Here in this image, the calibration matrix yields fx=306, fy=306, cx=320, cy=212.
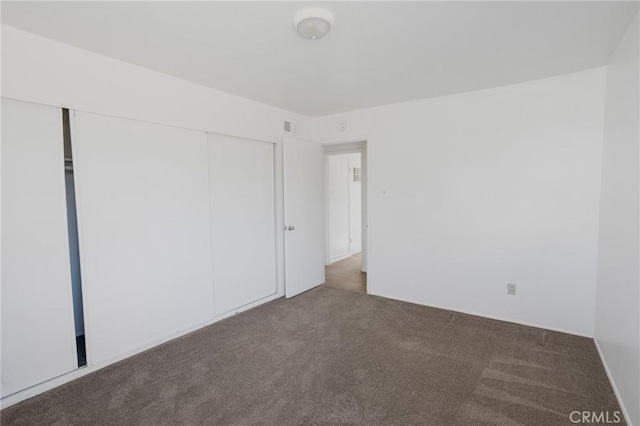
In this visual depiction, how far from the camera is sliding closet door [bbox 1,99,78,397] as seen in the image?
1999mm

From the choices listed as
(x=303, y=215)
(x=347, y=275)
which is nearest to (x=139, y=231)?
(x=303, y=215)

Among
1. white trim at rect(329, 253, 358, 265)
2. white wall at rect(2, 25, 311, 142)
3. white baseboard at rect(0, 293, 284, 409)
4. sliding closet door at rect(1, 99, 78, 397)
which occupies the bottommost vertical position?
white baseboard at rect(0, 293, 284, 409)

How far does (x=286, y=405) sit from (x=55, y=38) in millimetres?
2933

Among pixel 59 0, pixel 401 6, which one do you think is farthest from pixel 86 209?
pixel 401 6

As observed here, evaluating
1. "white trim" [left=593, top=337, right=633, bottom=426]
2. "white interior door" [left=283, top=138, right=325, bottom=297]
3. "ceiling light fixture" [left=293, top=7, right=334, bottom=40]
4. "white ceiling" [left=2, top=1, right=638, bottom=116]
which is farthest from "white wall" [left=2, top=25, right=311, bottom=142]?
"white trim" [left=593, top=337, right=633, bottom=426]

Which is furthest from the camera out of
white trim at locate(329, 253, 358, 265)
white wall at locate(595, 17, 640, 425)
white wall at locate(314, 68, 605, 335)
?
white trim at locate(329, 253, 358, 265)

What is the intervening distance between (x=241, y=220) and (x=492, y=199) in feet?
9.02

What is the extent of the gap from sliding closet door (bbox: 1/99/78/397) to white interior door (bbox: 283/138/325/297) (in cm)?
221

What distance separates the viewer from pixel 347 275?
5102mm

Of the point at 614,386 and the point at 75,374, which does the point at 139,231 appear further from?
the point at 614,386

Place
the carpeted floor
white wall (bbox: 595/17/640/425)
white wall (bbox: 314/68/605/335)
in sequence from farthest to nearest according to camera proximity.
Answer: the carpeted floor, white wall (bbox: 314/68/605/335), white wall (bbox: 595/17/640/425)

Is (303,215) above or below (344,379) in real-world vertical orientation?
above

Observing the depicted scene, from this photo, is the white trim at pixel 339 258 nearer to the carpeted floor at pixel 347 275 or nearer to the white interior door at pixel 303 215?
the carpeted floor at pixel 347 275

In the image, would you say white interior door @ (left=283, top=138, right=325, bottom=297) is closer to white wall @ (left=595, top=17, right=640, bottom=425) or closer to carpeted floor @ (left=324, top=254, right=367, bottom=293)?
carpeted floor @ (left=324, top=254, right=367, bottom=293)
